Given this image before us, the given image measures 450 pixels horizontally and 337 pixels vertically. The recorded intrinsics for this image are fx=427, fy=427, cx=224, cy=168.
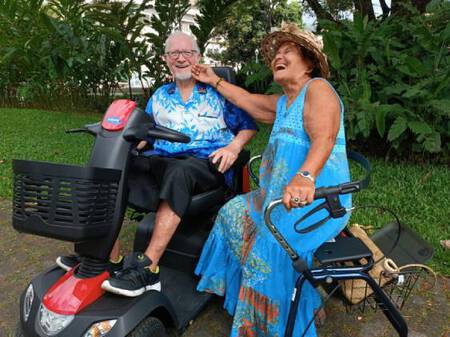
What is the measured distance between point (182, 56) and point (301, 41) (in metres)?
0.92

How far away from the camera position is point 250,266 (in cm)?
216

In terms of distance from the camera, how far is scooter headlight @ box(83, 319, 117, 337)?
1.76 m

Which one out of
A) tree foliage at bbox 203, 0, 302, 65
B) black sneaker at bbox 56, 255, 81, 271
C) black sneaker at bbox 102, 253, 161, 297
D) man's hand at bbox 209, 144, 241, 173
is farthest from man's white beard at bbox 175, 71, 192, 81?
tree foliage at bbox 203, 0, 302, 65

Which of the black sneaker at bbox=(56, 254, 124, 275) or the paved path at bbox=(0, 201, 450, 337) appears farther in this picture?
the paved path at bbox=(0, 201, 450, 337)

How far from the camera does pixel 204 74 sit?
278 centimetres

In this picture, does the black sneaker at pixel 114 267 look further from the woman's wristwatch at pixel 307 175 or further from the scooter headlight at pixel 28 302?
the woman's wristwatch at pixel 307 175

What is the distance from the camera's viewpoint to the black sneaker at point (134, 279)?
1900mm

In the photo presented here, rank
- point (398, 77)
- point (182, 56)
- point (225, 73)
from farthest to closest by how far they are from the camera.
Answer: point (398, 77) < point (225, 73) < point (182, 56)

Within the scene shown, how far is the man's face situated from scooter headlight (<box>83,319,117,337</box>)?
1.60m

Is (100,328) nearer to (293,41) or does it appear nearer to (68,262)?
(68,262)

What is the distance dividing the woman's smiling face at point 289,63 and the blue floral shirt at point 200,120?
636 millimetres

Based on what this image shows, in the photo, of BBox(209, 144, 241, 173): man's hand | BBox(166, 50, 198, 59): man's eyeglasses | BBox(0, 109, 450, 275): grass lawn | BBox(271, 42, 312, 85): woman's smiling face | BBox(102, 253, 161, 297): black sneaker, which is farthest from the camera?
BBox(0, 109, 450, 275): grass lawn

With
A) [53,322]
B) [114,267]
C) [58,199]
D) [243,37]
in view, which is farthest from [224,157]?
[243,37]

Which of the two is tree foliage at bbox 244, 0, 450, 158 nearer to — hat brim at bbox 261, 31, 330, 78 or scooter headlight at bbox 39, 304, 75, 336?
hat brim at bbox 261, 31, 330, 78
